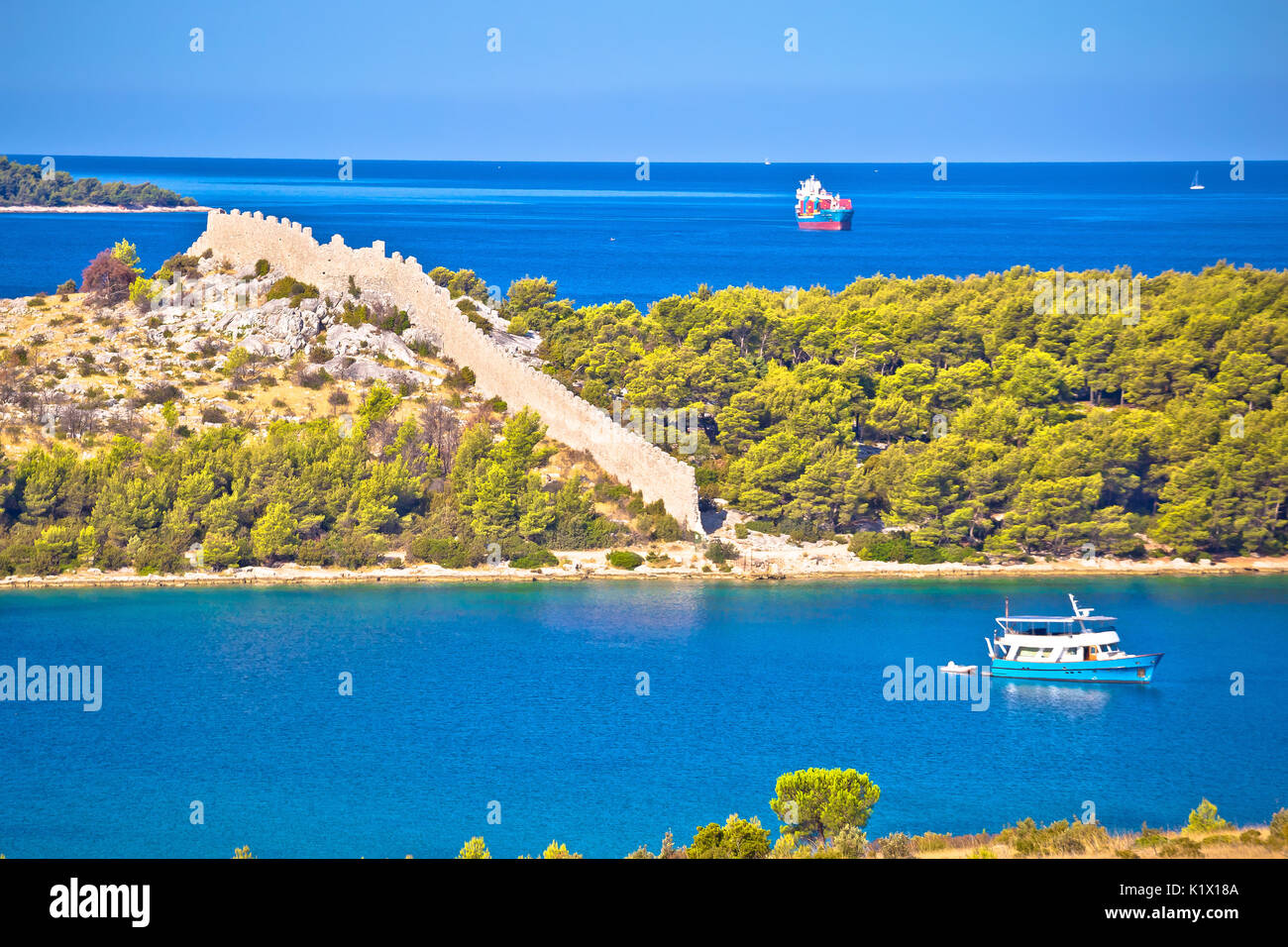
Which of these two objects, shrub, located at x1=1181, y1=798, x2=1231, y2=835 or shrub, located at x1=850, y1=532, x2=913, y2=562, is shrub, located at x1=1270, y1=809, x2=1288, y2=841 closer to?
shrub, located at x1=1181, y1=798, x2=1231, y2=835

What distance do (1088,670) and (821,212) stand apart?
11562 centimetres

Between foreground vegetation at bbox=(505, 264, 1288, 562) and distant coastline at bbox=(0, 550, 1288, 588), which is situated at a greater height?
foreground vegetation at bbox=(505, 264, 1288, 562)

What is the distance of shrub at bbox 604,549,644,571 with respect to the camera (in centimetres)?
3372

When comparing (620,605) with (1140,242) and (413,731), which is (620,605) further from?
(1140,242)

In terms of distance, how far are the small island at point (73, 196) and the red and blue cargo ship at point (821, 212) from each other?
214 ft

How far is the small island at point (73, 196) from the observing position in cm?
14788

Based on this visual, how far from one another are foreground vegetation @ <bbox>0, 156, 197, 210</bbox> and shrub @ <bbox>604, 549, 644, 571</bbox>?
129683 millimetres

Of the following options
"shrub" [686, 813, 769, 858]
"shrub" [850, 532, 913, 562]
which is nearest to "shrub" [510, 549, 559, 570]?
"shrub" [850, 532, 913, 562]

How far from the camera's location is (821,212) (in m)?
139

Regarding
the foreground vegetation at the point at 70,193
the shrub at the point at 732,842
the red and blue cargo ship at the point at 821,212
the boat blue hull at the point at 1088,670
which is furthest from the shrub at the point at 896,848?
the foreground vegetation at the point at 70,193

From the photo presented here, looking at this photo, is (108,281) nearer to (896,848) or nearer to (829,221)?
(896,848)

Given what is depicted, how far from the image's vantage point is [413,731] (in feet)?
81.5
